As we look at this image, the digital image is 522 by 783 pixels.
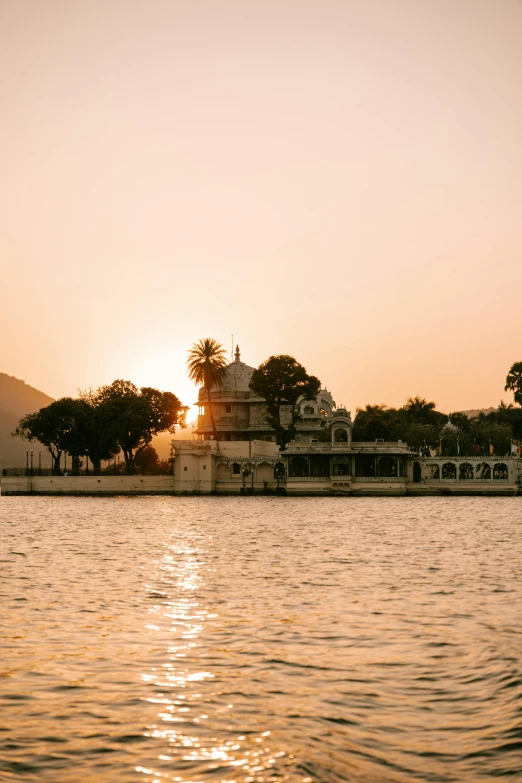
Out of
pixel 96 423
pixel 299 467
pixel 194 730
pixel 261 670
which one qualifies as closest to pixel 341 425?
pixel 299 467

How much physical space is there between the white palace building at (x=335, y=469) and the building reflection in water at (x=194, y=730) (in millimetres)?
87101

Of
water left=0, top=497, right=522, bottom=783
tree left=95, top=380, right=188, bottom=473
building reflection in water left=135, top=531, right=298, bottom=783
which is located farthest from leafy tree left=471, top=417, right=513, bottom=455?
building reflection in water left=135, top=531, right=298, bottom=783

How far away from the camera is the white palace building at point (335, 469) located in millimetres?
106250

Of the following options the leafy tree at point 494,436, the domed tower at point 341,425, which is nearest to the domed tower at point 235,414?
the domed tower at point 341,425

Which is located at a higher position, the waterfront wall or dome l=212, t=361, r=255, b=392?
dome l=212, t=361, r=255, b=392

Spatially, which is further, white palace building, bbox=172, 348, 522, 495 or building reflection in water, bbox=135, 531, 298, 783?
white palace building, bbox=172, 348, 522, 495

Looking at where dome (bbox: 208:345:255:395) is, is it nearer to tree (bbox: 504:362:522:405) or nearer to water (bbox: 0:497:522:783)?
tree (bbox: 504:362:522:405)

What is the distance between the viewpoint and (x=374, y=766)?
37.6 ft

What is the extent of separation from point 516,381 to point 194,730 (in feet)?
379

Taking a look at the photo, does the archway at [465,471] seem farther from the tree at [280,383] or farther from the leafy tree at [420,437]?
the tree at [280,383]

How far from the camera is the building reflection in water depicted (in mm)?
11188

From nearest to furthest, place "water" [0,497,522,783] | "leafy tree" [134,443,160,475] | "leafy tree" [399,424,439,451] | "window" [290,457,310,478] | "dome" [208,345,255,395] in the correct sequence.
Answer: "water" [0,497,522,783], "window" [290,457,310,478], "leafy tree" [399,424,439,451], "leafy tree" [134,443,160,475], "dome" [208,345,255,395]

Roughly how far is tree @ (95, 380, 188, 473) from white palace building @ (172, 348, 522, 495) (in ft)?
19.2

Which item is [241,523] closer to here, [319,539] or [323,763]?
[319,539]
